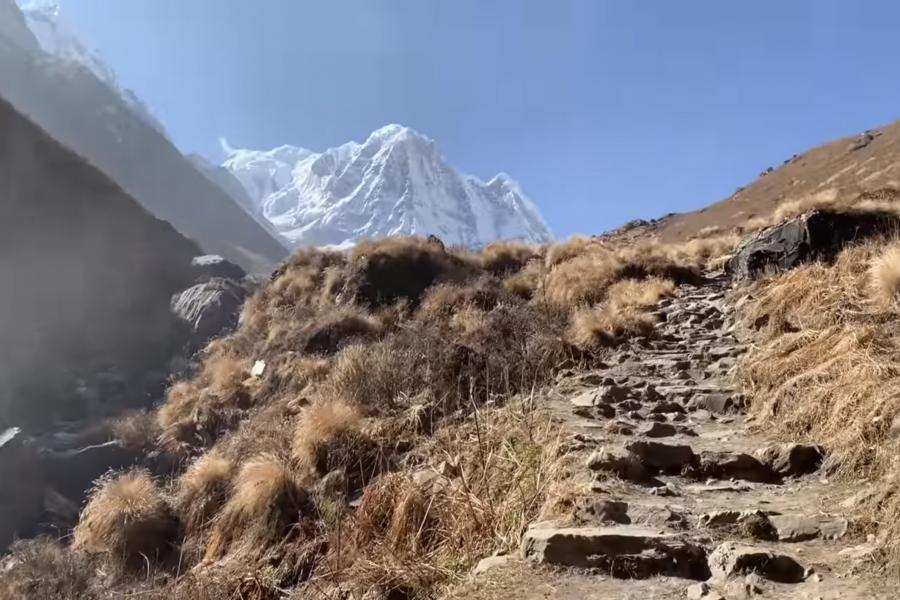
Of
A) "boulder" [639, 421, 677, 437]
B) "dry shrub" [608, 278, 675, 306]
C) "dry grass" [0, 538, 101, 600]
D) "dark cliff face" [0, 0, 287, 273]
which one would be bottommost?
"dry grass" [0, 538, 101, 600]

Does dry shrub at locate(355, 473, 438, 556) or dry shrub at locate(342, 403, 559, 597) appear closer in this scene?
dry shrub at locate(342, 403, 559, 597)

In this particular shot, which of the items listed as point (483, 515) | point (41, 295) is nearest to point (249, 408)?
point (483, 515)

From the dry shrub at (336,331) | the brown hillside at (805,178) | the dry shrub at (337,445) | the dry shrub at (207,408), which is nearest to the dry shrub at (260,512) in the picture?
the dry shrub at (337,445)

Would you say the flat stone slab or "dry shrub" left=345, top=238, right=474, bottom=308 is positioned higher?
"dry shrub" left=345, top=238, right=474, bottom=308

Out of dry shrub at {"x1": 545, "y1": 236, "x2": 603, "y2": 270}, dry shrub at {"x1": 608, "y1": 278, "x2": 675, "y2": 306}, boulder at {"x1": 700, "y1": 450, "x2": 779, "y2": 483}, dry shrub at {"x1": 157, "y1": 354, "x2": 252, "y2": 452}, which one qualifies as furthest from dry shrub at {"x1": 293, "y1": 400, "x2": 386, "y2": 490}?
dry shrub at {"x1": 545, "y1": 236, "x2": 603, "y2": 270}

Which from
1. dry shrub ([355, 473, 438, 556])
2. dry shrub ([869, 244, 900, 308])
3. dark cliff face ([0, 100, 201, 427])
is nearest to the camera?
dry shrub ([355, 473, 438, 556])

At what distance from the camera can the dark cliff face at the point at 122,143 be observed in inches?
3543

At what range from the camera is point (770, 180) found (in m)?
33.8

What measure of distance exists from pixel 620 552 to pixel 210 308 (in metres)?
20.6

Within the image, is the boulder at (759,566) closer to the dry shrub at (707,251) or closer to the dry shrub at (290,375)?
the dry shrub at (290,375)

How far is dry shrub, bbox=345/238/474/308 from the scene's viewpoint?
13.8m

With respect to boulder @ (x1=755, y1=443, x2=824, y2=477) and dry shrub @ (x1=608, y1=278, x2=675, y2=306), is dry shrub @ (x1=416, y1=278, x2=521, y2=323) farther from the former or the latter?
boulder @ (x1=755, y1=443, x2=824, y2=477)

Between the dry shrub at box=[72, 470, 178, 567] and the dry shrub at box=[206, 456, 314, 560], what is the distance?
103 cm

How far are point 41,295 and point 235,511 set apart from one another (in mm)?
26368
